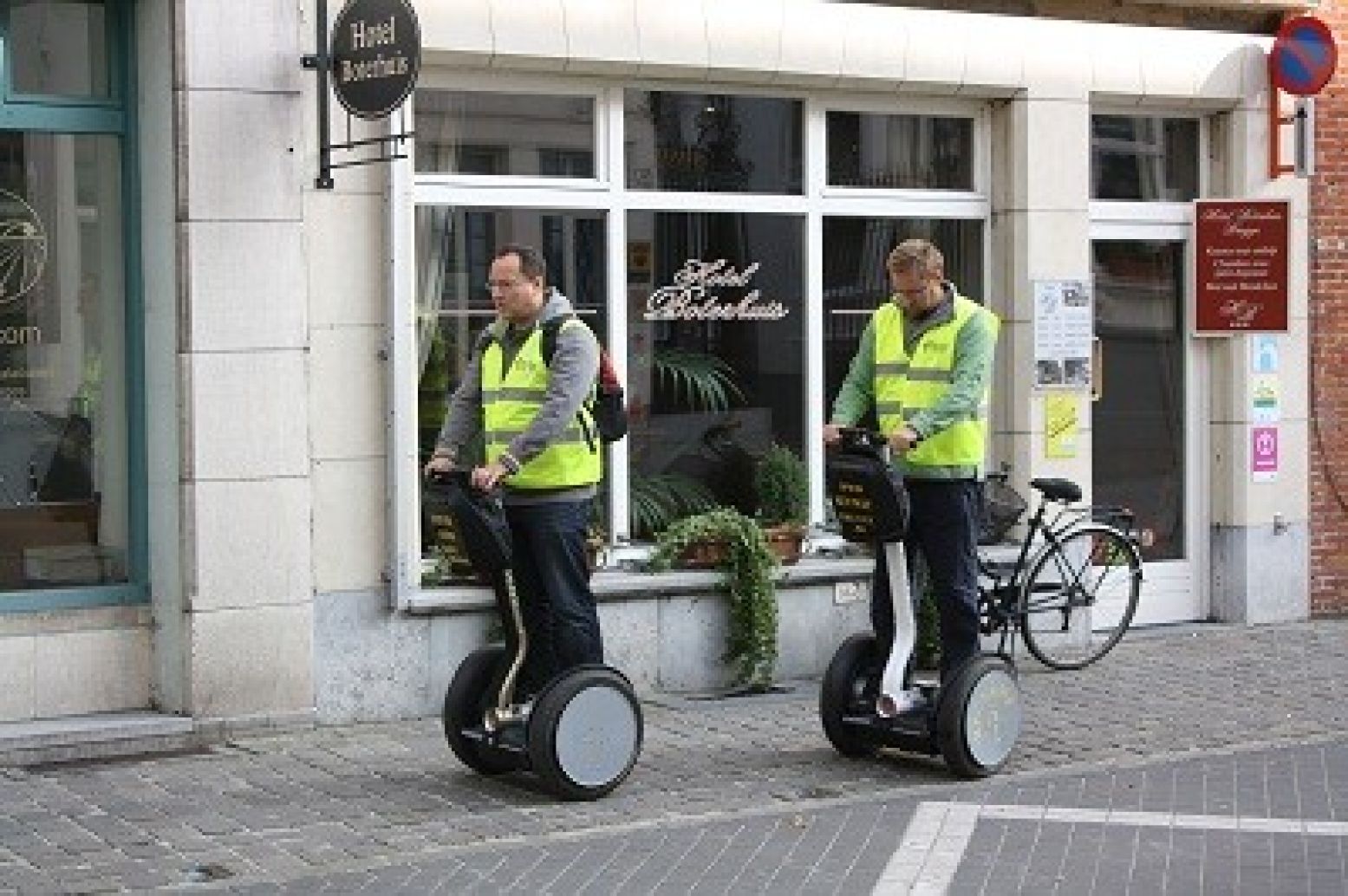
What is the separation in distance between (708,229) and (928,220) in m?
1.44

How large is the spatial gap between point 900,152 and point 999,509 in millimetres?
1989

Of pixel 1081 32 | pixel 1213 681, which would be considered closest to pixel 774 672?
pixel 1213 681

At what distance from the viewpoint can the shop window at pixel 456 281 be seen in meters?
11.1

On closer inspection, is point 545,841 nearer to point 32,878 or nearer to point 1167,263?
point 32,878

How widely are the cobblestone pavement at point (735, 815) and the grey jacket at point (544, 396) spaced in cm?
131

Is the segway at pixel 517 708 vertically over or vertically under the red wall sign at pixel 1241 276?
under

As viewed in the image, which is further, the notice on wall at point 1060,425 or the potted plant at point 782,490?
the notice on wall at point 1060,425

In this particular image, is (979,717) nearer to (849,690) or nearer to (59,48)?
(849,690)

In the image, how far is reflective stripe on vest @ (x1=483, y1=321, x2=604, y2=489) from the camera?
29.3 feet

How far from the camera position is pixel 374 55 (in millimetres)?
9898

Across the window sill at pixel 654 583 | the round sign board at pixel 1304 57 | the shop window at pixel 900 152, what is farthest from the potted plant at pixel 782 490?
the round sign board at pixel 1304 57

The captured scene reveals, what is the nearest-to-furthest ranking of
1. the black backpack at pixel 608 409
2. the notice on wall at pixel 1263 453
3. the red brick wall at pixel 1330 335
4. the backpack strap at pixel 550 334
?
1. the backpack strap at pixel 550 334
2. the black backpack at pixel 608 409
3. the notice on wall at pixel 1263 453
4. the red brick wall at pixel 1330 335

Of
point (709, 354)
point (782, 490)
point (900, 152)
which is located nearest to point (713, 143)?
point (709, 354)

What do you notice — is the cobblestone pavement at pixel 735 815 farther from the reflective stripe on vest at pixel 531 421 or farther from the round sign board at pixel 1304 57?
the round sign board at pixel 1304 57
